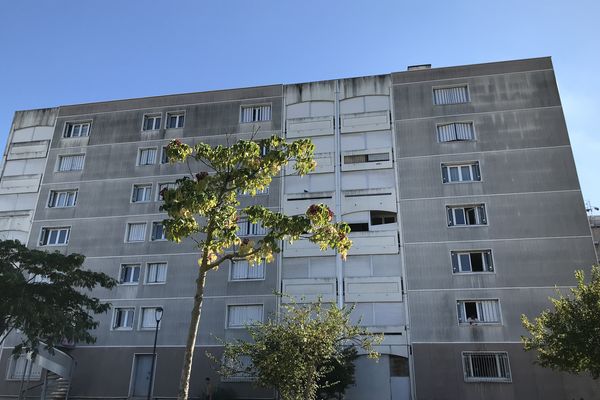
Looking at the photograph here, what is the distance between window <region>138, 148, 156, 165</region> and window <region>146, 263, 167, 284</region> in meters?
6.75

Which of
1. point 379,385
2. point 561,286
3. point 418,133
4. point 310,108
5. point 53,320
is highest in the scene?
point 310,108

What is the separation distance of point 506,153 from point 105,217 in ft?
76.5

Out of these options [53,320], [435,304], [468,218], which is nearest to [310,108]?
[468,218]

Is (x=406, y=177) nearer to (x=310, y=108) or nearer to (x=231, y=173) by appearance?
(x=310, y=108)

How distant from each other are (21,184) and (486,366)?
29.3 meters

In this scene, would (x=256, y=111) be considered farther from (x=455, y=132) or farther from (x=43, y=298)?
(x=43, y=298)

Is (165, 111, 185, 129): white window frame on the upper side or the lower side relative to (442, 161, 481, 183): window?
upper

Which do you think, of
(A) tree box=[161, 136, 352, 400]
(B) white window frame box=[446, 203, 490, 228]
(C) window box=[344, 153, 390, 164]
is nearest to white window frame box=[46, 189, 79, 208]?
(C) window box=[344, 153, 390, 164]

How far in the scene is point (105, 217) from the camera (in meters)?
31.8

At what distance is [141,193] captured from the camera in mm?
32375

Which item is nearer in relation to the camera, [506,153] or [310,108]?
[506,153]

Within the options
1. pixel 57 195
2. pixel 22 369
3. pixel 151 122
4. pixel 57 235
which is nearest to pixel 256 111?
pixel 151 122

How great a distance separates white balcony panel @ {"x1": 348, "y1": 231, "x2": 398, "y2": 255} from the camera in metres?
27.6

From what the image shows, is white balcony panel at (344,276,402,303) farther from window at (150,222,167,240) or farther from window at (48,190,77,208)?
window at (48,190,77,208)
